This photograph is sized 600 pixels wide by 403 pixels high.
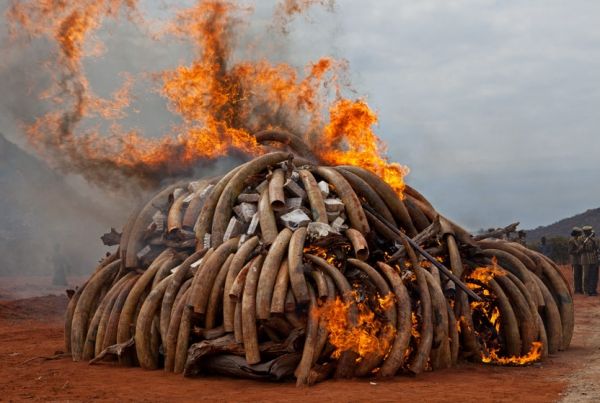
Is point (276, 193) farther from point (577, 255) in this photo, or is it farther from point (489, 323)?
point (577, 255)

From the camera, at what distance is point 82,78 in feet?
53.5

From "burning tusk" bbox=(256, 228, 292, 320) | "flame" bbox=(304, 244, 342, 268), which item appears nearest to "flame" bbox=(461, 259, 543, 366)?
"flame" bbox=(304, 244, 342, 268)

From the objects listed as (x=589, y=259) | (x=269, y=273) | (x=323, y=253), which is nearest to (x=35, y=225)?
(x=589, y=259)

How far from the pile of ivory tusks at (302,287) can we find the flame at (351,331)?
0.07 meters

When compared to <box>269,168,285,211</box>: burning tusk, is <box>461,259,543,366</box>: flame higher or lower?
lower

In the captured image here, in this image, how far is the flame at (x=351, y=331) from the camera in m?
9.16

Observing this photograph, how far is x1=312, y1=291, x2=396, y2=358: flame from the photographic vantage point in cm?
916

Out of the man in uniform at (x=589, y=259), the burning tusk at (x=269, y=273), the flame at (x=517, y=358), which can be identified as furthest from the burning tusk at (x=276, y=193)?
the man in uniform at (x=589, y=259)

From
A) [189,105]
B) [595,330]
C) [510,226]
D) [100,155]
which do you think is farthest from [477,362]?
[100,155]

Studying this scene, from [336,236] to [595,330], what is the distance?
334 inches

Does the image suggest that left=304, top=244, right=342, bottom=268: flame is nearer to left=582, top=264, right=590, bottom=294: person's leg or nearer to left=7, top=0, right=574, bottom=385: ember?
left=7, top=0, right=574, bottom=385: ember

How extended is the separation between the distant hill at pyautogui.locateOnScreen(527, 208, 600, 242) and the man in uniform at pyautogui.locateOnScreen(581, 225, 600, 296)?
51120 millimetres

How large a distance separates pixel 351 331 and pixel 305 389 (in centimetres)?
104

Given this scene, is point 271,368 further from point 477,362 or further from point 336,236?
point 477,362
